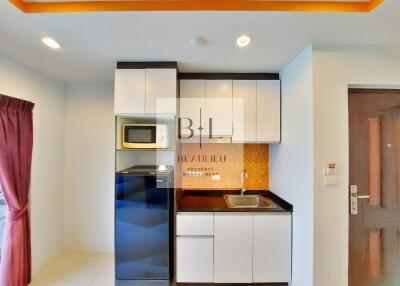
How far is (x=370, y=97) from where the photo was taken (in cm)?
198

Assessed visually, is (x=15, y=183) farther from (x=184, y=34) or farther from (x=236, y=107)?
(x=236, y=107)

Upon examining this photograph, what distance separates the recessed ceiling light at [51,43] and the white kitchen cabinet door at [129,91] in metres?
0.54

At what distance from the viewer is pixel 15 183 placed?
226 centimetres

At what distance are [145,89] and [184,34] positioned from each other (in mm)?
779

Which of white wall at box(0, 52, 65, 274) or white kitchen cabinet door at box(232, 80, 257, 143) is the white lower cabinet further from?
white wall at box(0, 52, 65, 274)

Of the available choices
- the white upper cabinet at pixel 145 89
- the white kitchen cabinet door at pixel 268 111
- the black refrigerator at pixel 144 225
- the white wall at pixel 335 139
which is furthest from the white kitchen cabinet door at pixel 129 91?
the white wall at pixel 335 139

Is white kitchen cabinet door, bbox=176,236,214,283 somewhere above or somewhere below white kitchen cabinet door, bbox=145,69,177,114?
below

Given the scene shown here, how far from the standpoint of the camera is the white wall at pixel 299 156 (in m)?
1.94

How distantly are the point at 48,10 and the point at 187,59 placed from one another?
45.4 inches

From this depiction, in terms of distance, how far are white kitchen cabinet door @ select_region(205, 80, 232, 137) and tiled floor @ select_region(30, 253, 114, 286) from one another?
2.04m

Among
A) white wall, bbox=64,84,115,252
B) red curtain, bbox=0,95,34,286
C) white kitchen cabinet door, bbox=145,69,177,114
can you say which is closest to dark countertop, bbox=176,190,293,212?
white kitchen cabinet door, bbox=145,69,177,114

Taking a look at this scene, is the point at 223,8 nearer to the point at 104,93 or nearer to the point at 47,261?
the point at 104,93

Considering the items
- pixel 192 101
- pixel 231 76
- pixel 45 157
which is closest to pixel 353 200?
pixel 231 76

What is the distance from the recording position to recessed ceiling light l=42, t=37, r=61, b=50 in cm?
183
